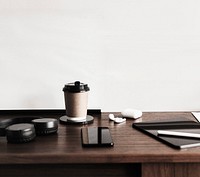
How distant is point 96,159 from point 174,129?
1.09ft

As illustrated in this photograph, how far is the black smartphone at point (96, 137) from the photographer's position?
33.2 inches

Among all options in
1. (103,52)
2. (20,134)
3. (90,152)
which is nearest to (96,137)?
(90,152)

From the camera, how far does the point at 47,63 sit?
1268 millimetres

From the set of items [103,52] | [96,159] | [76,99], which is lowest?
[96,159]

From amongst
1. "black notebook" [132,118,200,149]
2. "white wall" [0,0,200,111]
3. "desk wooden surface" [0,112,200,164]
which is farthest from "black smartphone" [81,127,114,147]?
"white wall" [0,0,200,111]

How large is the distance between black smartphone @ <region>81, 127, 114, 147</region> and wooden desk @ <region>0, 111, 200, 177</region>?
0.02 m

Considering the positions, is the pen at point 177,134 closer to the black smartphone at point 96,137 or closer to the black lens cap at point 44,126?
the black smartphone at point 96,137

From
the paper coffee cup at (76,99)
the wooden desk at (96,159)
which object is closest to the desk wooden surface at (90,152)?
the wooden desk at (96,159)

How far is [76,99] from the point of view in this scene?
108cm

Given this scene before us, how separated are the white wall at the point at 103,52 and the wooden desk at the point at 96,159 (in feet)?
1.30

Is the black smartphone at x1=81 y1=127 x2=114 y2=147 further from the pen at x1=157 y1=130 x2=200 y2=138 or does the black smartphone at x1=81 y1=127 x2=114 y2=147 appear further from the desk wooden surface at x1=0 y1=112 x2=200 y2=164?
the pen at x1=157 y1=130 x2=200 y2=138

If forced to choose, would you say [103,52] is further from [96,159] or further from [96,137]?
[96,159]

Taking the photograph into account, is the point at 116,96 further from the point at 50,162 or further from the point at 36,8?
the point at 50,162

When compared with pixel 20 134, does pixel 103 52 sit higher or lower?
higher
